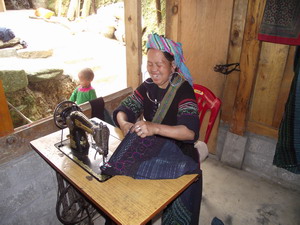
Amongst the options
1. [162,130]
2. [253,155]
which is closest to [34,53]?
[253,155]

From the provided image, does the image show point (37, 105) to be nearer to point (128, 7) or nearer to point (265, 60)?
point (128, 7)

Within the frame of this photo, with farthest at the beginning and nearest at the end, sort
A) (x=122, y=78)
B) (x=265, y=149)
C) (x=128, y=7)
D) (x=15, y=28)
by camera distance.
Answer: (x=15, y=28) < (x=122, y=78) < (x=265, y=149) < (x=128, y=7)

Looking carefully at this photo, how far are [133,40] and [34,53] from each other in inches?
203

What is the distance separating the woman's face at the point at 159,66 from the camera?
1671 millimetres

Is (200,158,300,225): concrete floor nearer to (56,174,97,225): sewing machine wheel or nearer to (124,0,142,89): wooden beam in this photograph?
(56,174,97,225): sewing machine wheel

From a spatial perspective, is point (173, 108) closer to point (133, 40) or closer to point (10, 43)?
point (133, 40)

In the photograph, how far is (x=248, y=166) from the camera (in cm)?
303

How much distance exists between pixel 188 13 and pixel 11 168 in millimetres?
2458

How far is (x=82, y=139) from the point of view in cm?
159

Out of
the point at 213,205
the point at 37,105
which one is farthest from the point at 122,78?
the point at 213,205

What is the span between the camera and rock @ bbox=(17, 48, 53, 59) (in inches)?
254

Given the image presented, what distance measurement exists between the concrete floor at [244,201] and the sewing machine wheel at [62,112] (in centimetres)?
115

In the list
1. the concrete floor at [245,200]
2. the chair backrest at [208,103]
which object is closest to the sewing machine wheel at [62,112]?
the chair backrest at [208,103]

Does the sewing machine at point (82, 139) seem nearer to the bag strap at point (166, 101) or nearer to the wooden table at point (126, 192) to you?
the wooden table at point (126, 192)
